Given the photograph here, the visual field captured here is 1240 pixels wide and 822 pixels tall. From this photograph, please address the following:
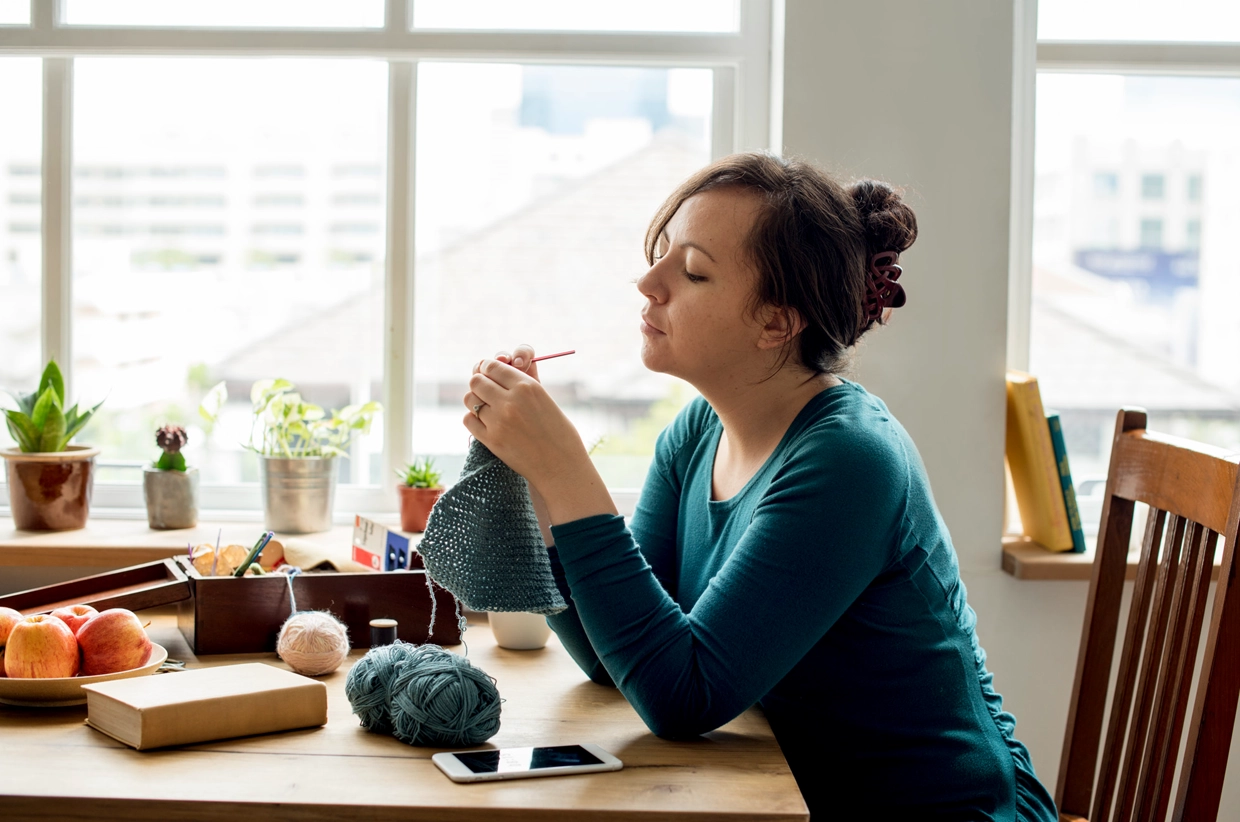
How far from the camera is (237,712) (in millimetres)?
1021

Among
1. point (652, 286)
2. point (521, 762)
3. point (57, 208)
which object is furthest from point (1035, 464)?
point (57, 208)

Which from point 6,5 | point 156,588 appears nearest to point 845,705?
point 156,588

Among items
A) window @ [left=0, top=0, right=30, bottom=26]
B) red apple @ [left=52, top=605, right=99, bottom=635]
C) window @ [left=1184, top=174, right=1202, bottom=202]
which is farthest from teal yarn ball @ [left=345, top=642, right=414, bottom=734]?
window @ [left=1184, top=174, right=1202, bottom=202]

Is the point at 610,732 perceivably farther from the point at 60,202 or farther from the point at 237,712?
the point at 60,202

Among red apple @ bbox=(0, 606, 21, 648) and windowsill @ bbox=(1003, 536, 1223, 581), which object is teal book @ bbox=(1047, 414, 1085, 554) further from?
red apple @ bbox=(0, 606, 21, 648)

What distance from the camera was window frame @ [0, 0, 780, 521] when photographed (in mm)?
2070

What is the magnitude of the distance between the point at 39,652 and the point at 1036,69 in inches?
75.6

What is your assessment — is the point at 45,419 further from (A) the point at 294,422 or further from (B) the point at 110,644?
(B) the point at 110,644

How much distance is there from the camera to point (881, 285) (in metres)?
1.26

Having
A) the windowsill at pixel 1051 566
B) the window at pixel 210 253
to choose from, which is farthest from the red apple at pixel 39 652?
the windowsill at pixel 1051 566

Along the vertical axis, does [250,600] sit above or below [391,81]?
below

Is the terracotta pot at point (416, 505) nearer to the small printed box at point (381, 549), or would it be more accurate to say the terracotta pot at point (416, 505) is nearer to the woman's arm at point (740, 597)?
the small printed box at point (381, 549)

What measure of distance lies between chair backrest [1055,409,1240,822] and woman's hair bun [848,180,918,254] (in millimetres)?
424

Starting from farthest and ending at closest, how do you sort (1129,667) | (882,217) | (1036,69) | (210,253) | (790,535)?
1. (210,253)
2. (1036,69)
3. (1129,667)
4. (882,217)
5. (790,535)
